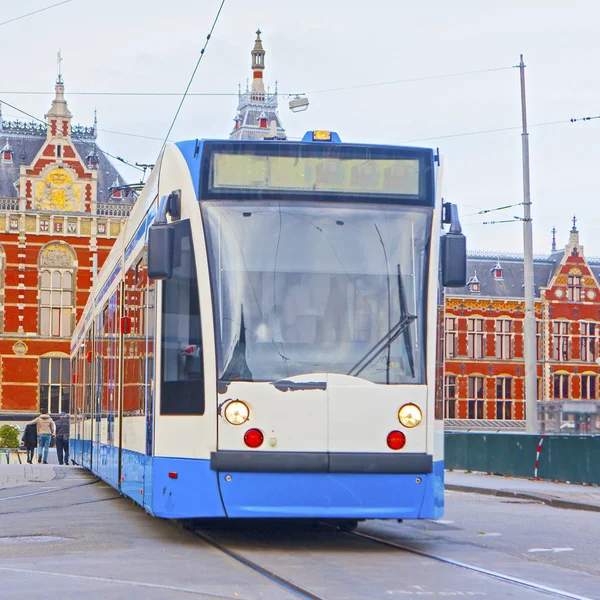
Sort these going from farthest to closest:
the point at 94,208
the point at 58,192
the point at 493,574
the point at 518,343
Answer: the point at 518,343 < the point at 94,208 < the point at 58,192 < the point at 493,574

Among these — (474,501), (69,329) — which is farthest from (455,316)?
(474,501)

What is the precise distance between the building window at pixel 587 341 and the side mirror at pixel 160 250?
6601 centimetres

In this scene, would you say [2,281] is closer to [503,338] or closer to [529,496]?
[503,338]

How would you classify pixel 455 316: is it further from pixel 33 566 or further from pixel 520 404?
pixel 33 566

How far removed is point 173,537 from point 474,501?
26.6 feet

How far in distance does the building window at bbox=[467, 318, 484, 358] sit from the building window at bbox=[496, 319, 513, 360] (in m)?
1.06

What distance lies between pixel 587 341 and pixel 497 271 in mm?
7079

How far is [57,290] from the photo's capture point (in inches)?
2173

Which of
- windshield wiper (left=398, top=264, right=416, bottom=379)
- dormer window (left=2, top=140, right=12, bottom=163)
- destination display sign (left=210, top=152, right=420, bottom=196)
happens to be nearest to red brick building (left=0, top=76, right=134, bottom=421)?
dormer window (left=2, top=140, right=12, bottom=163)

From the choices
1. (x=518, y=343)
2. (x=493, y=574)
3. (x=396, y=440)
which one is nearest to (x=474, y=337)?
(x=518, y=343)

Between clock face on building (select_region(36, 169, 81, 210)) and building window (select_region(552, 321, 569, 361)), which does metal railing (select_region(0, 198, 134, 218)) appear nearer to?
clock face on building (select_region(36, 169, 81, 210))

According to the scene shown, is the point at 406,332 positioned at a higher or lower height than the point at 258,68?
lower

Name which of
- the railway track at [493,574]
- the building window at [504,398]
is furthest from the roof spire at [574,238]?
the railway track at [493,574]

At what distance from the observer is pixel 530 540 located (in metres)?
11.4
